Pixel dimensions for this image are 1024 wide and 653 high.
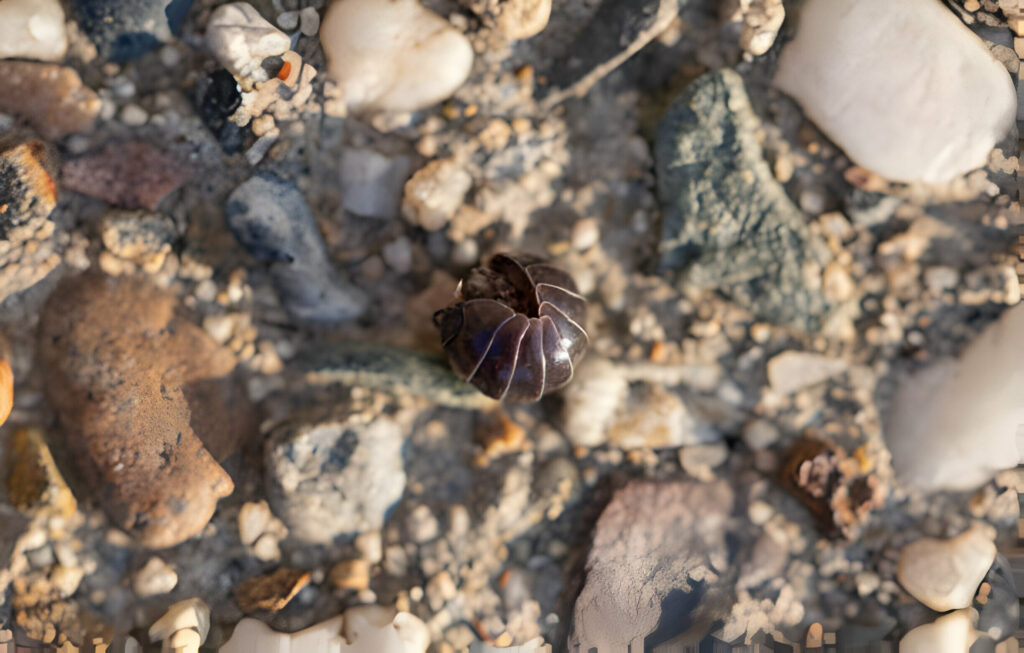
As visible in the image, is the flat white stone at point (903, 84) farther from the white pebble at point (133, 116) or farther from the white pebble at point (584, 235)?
the white pebble at point (133, 116)

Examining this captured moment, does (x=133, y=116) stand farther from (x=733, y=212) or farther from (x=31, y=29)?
(x=733, y=212)

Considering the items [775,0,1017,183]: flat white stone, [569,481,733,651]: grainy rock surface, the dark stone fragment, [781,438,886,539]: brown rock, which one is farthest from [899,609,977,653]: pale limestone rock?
the dark stone fragment

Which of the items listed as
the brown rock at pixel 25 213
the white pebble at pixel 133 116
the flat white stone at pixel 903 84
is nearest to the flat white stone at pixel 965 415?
the flat white stone at pixel 903 84

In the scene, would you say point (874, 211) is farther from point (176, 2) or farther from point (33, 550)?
point (33, 550)

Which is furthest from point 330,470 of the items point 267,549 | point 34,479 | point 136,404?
point 34,479

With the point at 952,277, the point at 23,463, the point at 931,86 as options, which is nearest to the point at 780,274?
the point at 952,277
